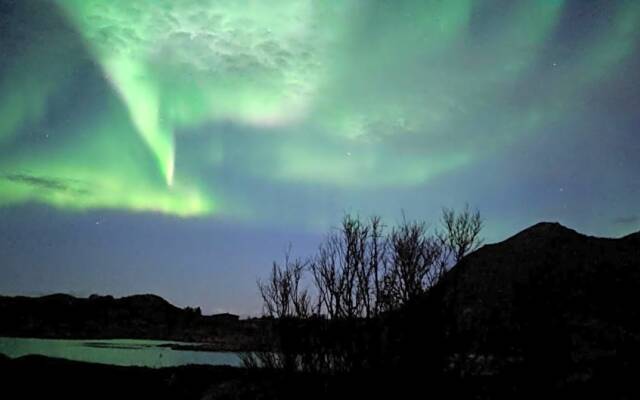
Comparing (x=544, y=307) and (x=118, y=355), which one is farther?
(x=118, y=355)

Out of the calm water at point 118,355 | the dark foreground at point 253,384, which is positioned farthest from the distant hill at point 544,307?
the calm water at point 118,355

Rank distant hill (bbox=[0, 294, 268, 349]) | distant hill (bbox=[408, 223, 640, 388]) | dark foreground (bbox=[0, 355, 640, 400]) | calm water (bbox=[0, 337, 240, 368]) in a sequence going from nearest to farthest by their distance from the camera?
dark foreground (bbox=[0, 355, 640, 400]) → distant hill (bbox=[408, 223, 640, 388]) → calm water (bbox=[0, 337, 240, 368]) → distant hill (bbox=[0, 294, 268, 349])

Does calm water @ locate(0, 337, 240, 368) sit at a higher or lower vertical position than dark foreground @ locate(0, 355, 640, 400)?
higher

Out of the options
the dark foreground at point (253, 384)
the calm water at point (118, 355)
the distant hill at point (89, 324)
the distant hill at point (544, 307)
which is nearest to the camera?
the dark foreground at point (253, 384)

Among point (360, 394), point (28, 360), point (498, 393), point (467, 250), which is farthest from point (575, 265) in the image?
point (28, 360)

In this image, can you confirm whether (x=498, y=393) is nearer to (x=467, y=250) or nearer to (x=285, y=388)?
(x=285, y=388)

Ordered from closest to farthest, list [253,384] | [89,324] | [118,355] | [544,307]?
[544,307] < [253,384] < [118,355] < [89,324]

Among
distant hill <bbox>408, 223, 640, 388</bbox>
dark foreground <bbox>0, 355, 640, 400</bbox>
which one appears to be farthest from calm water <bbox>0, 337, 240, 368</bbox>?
distant hill <bbox>408, 223, 640, 388</bbox>

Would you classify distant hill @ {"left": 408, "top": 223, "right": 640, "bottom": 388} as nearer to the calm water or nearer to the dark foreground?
the dark foreground

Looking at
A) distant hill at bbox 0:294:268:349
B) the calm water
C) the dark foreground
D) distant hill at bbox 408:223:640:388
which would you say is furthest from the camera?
distant hill at bbox 0:294:268:349

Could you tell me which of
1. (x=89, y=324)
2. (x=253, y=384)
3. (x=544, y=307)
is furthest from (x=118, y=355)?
(x=89, y=324)

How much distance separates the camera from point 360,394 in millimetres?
12047

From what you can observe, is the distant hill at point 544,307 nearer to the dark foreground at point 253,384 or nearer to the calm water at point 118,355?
the dark foreground at point 253,384

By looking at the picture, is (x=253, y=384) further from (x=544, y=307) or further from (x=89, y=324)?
(x=89, y=324)
